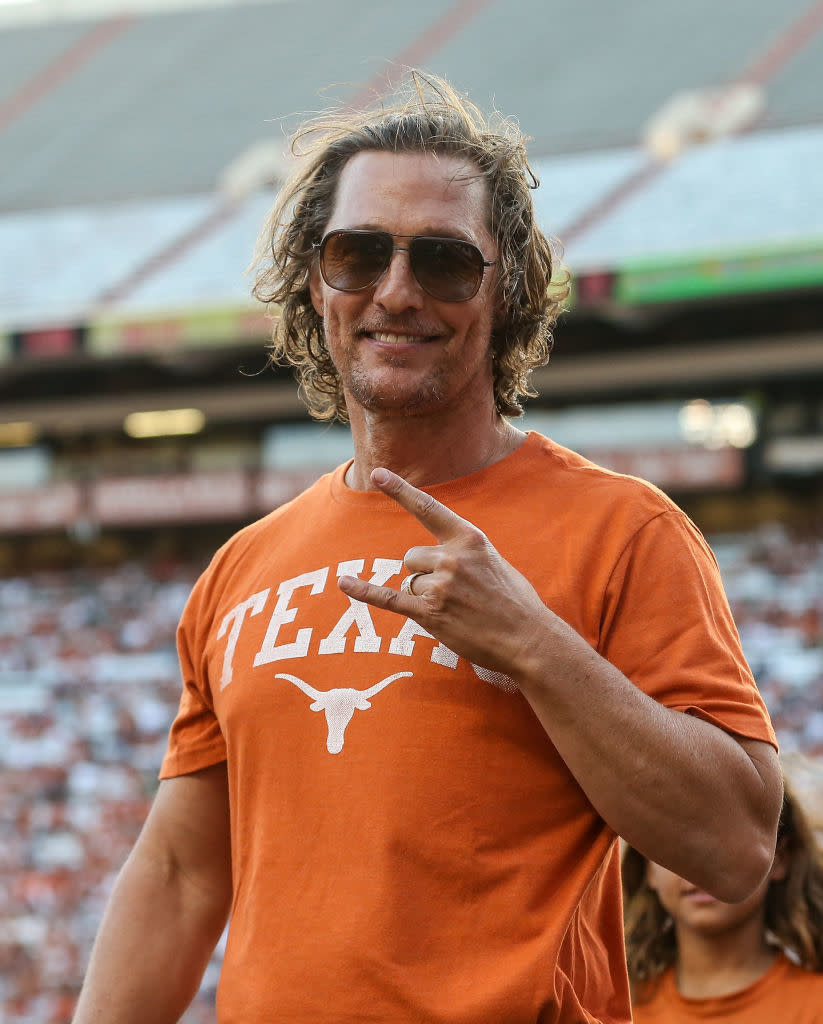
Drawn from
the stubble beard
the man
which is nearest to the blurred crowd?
the man

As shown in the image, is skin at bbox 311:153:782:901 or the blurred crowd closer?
skin at bbox 311:153:782:901

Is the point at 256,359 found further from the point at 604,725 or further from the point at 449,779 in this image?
the point at 604,725

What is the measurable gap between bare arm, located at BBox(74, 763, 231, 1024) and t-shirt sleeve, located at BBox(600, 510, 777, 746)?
612mm

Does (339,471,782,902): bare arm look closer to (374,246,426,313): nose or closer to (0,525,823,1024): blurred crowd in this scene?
(374,246,426,313): nose

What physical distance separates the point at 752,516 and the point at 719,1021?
371 inches

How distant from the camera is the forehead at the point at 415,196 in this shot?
5.32ft

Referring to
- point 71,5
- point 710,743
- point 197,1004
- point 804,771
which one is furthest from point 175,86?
point 710,743

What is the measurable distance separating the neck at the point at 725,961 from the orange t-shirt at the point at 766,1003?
16 mm

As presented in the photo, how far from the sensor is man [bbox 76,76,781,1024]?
4.36ft

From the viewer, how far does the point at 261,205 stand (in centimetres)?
1434

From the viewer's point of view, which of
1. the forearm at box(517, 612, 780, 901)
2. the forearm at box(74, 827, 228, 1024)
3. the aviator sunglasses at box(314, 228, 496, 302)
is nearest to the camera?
the forearm at box(517, 612, 780, 901)

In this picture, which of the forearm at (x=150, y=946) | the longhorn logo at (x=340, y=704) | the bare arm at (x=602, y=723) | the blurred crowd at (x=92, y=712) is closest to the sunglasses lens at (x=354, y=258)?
the bare arm at (x=602, y=723)

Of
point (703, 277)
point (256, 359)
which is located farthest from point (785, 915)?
point (256, 359)

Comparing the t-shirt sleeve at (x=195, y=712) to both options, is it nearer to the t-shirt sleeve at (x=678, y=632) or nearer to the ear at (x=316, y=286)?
the ear at (x=316, y=286)
